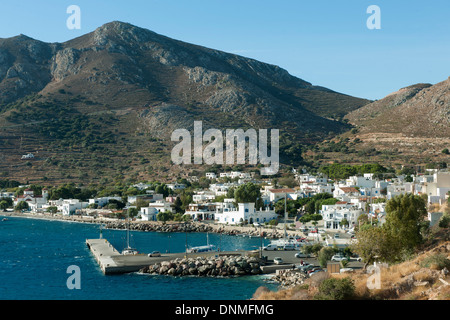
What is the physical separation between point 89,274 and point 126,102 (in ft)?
306

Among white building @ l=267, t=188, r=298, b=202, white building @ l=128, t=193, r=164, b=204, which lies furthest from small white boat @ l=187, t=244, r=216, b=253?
white building @ l=128, t=193, r=164, b=204

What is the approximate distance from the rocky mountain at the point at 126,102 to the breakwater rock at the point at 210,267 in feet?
200

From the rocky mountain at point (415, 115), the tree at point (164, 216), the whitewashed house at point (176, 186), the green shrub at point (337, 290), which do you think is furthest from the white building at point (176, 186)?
the green shrub at point (337, 290)

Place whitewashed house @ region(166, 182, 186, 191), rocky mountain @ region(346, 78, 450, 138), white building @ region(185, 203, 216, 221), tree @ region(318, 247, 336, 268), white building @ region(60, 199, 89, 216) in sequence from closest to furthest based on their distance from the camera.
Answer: tree @ region(318, 247, 336, 268) → white building @ region(185, 203, 216, 221) → white building @ region(60, 199, 89, 216) → whitewashed house @ region(166, 182, 186, 191) → rocky mountain @ region(346, 78, 450, 138)

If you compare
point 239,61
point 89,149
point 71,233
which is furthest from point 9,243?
point 239,61

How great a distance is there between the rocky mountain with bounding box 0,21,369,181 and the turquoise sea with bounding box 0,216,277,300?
41507 millimetres

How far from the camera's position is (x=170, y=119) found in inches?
4439

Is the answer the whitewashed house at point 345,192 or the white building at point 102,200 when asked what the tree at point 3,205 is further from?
the whitewashed house at point 345,192

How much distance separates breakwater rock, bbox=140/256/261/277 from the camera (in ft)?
A: 106

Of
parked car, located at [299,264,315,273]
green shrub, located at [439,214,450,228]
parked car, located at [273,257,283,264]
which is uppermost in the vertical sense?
green shrub, located at [439,214,450,228]

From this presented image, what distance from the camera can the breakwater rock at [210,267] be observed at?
32.4 m

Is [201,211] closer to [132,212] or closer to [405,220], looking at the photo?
[132,212]

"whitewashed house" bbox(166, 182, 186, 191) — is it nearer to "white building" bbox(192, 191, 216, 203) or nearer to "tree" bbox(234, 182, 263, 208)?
"white building" bbox(192, 191, 216, 203)
